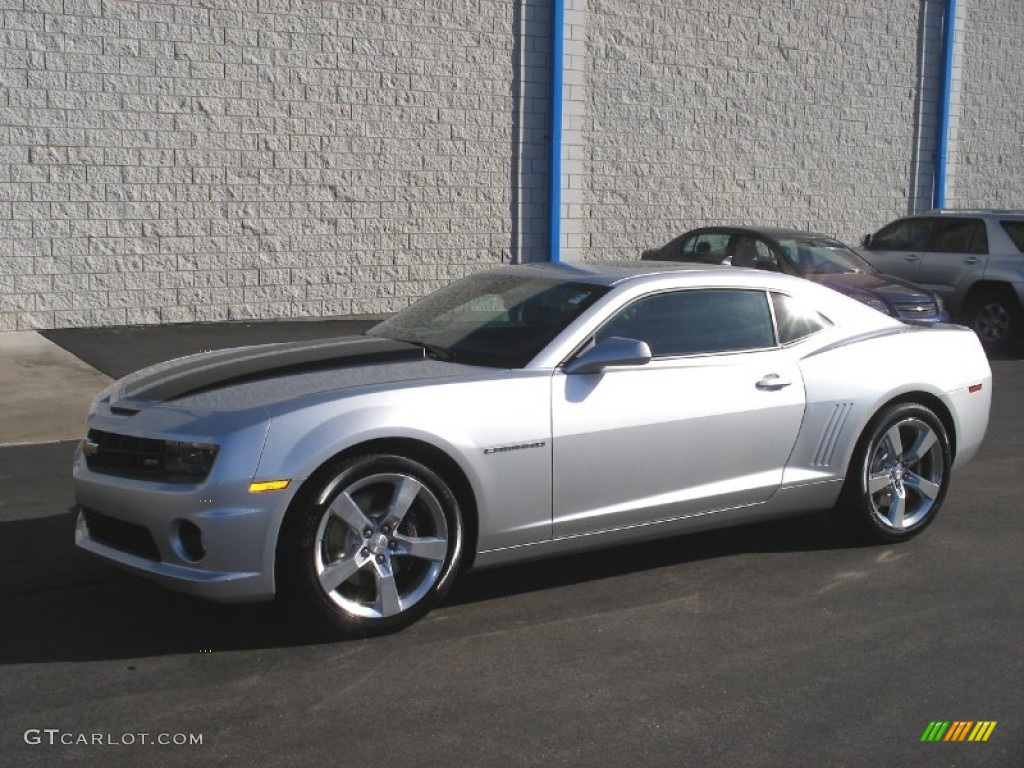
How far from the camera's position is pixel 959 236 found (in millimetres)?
15617

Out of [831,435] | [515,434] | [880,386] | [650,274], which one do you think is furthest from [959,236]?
[515,434]

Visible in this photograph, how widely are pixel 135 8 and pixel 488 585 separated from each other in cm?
1081

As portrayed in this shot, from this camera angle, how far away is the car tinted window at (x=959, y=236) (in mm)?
15375

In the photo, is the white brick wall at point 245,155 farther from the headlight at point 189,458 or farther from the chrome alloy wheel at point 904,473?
the chrome alloy wheel at point 904,473

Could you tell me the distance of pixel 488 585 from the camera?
5.86 m

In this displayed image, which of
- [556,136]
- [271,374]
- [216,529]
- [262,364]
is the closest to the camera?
[216,529]

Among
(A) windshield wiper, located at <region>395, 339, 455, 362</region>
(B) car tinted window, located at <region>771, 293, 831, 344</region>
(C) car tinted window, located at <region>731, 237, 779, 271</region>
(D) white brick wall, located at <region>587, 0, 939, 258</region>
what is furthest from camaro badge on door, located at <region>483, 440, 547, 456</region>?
(D) white brick wall, located at <region>587, 0, 939, 258</region>

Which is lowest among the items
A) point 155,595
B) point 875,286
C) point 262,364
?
point 155,595

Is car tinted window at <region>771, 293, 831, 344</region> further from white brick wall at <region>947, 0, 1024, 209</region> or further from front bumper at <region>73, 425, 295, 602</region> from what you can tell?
white brick wall at <region>947, 0, 1024, 209</region>

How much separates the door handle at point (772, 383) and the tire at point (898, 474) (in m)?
0.62

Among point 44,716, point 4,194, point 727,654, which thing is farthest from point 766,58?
point 44,716

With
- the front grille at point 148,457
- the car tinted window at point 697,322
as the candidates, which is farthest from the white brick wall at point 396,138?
the car tinted window at point 697,322

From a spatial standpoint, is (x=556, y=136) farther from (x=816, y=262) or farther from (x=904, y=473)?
(x=904, y=473)

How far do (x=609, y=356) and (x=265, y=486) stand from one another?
1.64 m
